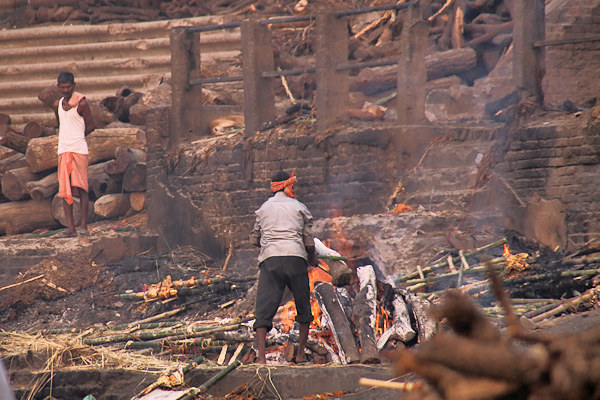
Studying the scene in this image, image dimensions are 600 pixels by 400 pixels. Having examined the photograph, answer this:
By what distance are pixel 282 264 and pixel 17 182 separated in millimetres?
8590

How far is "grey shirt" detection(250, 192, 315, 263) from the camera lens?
686cm

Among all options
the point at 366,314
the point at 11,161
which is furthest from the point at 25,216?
the point at 366,314

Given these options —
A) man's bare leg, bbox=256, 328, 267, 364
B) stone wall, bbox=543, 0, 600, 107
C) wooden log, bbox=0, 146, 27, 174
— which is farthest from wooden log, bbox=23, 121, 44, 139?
man's bare leg, bbox=256, 328, 267, 364

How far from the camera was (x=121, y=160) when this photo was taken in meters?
13.3

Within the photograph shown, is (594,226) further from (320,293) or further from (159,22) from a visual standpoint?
(159,22)

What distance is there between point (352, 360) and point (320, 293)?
1.04m

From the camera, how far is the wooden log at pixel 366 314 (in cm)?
671

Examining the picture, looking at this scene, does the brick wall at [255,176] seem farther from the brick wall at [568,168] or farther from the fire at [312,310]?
the fire at [312,310]

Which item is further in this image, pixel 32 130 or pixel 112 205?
pixel 32 130

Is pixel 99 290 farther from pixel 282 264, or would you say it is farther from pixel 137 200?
pixel 282 264

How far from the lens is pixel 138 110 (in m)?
14.5

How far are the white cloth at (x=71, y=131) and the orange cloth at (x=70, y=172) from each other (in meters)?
0.09

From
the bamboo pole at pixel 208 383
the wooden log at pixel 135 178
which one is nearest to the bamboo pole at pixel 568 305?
the bamboo pole at pixel 208 383

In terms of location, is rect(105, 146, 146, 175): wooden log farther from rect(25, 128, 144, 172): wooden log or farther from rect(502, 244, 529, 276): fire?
rect(502, 244, 529, 276): fire
